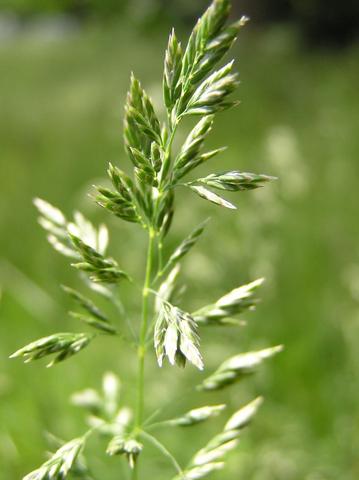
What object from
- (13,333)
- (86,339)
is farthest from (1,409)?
(86,339)

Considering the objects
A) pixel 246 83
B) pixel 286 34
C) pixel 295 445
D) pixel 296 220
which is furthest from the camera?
pixel 286 34

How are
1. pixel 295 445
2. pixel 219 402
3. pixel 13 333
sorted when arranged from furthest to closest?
pixel 13 333 < pixel 219 402 < pixel 295 445

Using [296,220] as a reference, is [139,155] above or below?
below

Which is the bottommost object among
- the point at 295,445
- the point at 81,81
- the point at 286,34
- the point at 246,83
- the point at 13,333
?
the point at 295,445

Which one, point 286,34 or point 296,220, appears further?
point 286,34

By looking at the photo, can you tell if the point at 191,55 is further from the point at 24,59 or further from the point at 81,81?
the point at 24,59

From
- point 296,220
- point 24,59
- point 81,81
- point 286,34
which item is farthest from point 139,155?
point 24,59

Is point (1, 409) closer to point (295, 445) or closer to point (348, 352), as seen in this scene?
point (295, 445)
